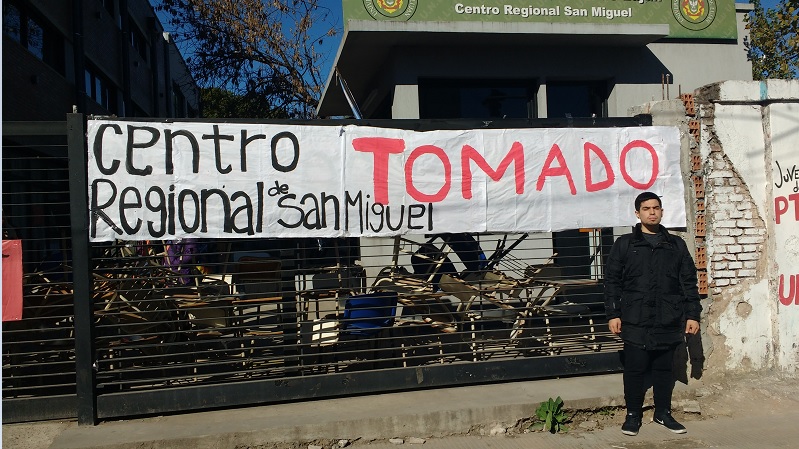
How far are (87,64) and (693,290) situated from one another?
18.4 metres

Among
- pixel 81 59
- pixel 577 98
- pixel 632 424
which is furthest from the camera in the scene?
pixel 81 59

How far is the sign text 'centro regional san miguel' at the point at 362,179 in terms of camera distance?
15.9 ft

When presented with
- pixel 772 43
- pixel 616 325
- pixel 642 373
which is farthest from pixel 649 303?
pixel 772 43

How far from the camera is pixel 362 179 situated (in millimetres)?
5246

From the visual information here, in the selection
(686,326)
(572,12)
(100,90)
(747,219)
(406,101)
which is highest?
(100,90)

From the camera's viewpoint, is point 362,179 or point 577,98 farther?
point 577,98

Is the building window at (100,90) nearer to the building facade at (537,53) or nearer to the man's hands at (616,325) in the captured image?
the building facade at (537,53)

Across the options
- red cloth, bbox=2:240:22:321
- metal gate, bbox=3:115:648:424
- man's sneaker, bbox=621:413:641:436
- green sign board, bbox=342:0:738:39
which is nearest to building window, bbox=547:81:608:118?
green sign board, bbox=342:0:738:39

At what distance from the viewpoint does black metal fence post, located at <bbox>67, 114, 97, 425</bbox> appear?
4676 millimetres

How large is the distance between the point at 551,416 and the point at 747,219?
8.47 ft

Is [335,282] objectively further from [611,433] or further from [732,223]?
[732,223]

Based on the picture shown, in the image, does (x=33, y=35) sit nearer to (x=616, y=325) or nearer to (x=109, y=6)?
(x=109, y=6)

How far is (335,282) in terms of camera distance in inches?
223

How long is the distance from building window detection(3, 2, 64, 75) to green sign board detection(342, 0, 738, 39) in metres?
7.78
